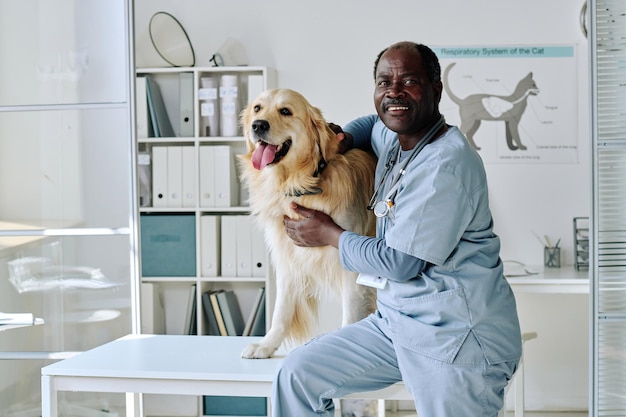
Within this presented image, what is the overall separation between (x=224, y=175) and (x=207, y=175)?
3.7 inches

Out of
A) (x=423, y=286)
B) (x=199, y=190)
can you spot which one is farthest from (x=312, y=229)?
(x=199, y=190)

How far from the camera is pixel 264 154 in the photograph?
2.12 metres


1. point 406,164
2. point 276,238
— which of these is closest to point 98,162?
point 276,238

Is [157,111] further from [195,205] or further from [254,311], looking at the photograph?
[254,311]

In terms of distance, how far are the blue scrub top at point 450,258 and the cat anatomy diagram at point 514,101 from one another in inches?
103

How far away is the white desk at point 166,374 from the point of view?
2.10m

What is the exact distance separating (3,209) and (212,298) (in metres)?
1.62

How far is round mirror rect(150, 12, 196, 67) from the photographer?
449cm

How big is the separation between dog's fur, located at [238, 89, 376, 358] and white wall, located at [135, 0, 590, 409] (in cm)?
227

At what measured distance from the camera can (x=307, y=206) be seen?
2156 mm

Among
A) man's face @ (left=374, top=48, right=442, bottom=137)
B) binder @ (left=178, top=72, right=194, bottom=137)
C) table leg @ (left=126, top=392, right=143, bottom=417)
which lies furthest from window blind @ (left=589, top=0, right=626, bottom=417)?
binder @ (left=178, top=72, right=194, bottom=137)

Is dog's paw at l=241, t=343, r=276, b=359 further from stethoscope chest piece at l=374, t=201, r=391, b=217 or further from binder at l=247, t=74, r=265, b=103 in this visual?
binder at l=247, t=74, r=265, b=103

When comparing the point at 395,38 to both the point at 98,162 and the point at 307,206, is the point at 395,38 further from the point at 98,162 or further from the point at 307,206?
the point at 307,206

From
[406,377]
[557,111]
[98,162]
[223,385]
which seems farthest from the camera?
[557,111]
